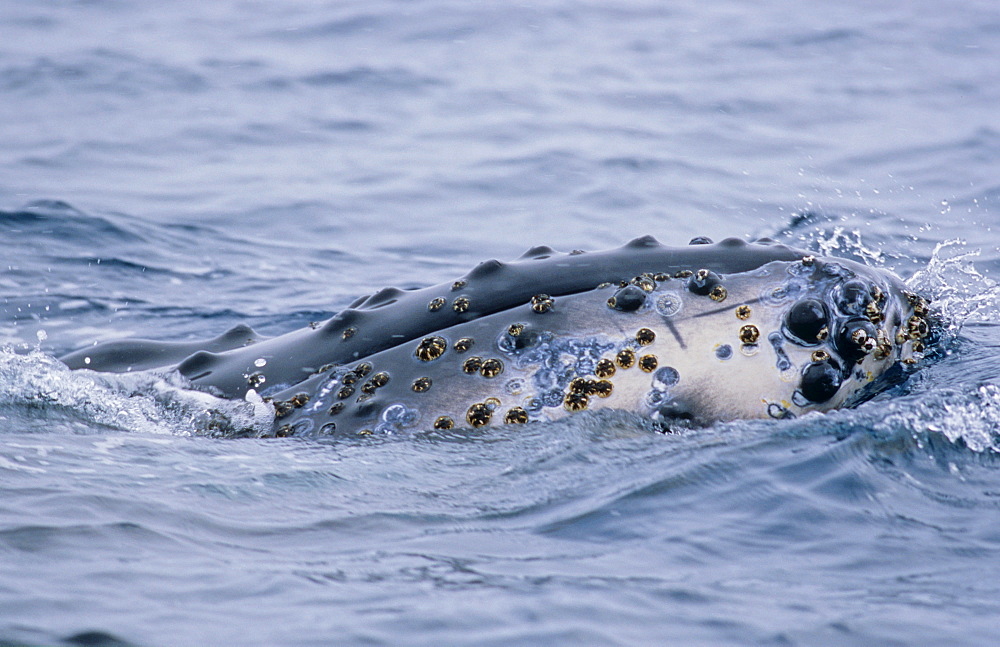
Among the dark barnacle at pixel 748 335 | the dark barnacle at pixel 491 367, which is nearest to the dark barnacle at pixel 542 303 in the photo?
the dark barnacle at pixel 491 367

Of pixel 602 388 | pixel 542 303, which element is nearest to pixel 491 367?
pixel 542 303

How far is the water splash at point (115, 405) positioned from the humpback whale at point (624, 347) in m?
0.18

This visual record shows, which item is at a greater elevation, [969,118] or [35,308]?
[969,118]

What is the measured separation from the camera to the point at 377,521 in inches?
193

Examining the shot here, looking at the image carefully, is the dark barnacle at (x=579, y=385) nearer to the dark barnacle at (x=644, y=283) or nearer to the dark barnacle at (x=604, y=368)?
the dark barnacle at (x=604, y=368)

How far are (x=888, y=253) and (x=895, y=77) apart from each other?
29.8 ft

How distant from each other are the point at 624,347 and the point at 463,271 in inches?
249

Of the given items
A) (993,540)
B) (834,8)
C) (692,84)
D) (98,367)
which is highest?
(834,8)

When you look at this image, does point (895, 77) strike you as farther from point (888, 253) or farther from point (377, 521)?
point (377, 521)

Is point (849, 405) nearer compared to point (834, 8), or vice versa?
point (849, 405)

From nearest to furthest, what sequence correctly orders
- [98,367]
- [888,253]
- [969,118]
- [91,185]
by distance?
[98,367] → [888,253] → [91,185] → [969,118]

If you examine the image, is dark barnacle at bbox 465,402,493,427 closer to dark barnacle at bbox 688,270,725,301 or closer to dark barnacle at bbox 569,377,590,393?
dark barnacle at bbox 569,377,590,393

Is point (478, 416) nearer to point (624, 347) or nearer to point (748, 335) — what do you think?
Answer: point (624, 347)

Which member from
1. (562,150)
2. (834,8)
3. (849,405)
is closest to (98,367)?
(849,405)
